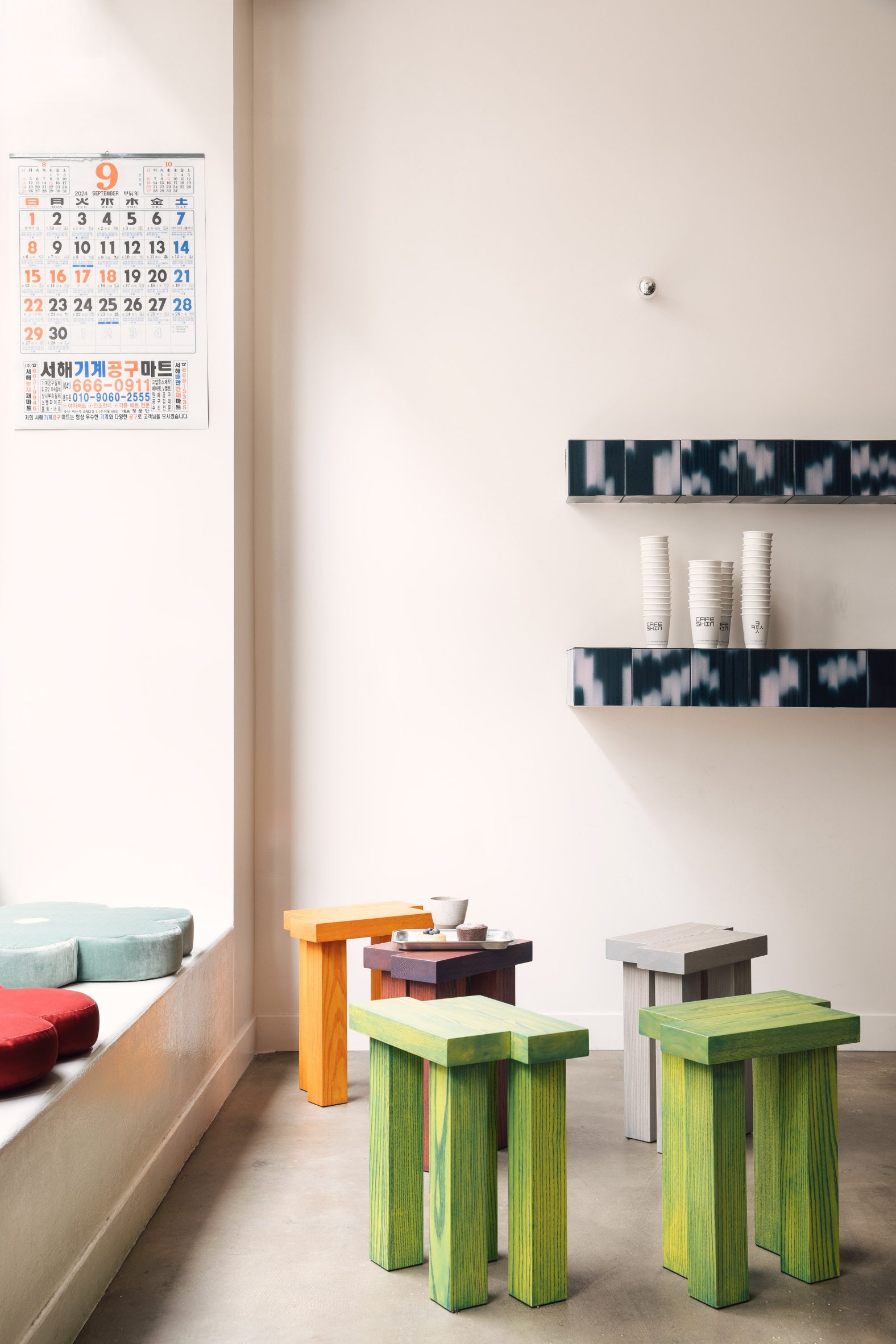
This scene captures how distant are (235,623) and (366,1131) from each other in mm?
1384

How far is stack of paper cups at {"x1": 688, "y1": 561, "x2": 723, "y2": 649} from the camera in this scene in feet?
9.66

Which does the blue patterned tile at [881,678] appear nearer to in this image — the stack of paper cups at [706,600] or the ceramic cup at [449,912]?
the stack of paper cups at [706,600]

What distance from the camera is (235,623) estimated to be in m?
2.96

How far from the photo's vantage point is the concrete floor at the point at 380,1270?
1655 millimetres

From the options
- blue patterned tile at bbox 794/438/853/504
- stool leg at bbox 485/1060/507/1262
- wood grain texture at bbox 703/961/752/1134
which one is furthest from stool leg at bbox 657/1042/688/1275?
blue patterned tile at bbox 794/438/853/504

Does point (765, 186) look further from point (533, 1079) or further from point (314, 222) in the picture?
point (533, 1079)

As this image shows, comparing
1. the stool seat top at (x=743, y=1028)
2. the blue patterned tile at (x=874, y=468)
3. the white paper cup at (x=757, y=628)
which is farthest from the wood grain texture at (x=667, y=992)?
the blue patterned tile at (x=874, y=468)

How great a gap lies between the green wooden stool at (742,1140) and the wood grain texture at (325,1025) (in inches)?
41.1

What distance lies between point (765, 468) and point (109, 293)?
194 centimetres

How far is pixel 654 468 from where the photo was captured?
9.98ft

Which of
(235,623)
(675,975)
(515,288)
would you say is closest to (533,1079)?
(675,975)

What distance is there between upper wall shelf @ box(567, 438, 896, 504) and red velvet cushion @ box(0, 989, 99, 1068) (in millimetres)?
1941

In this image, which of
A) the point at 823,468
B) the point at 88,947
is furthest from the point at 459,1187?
the point at 823,468

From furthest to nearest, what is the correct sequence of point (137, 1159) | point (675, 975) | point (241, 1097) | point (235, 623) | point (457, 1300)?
1. point (235, 623)
2. point (241, 1097)
3. point (675, 975)
4. point (137, 1159)
5. point (457, 1300)
